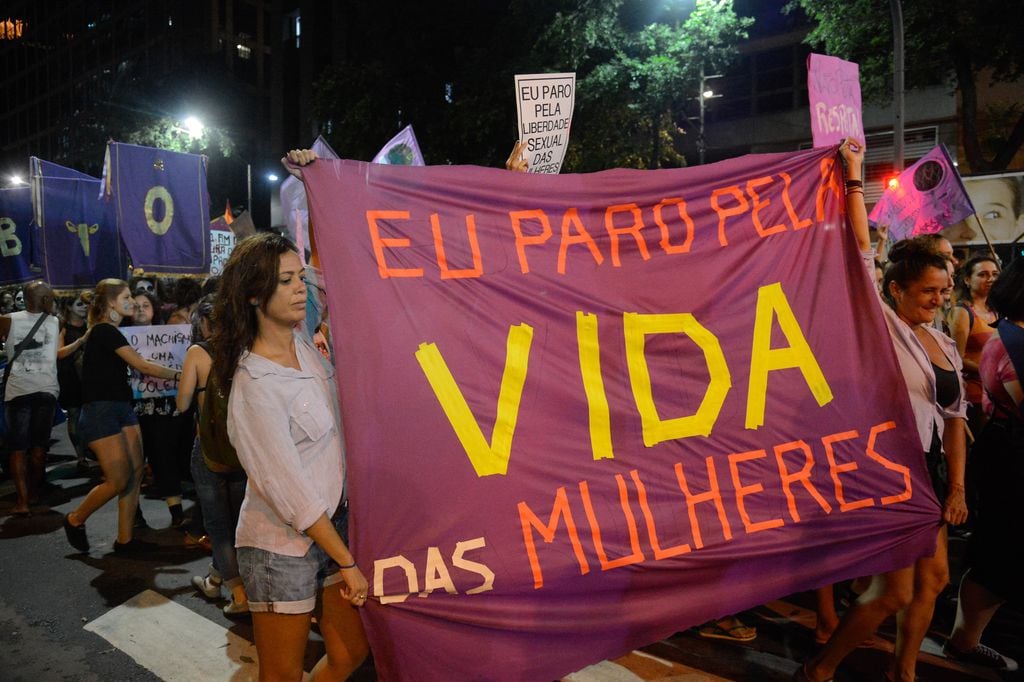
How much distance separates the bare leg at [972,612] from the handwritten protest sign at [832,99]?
2.90m

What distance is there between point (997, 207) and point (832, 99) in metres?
6.26

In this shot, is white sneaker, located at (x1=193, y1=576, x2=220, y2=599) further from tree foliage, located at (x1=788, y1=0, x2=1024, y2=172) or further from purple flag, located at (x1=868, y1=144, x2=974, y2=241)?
tree foliage, located at (x1=788, y1=0, x2=1024, y2=172)

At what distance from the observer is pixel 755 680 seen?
3.57 metres

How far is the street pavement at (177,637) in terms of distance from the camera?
370 cm

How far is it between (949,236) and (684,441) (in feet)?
29.8

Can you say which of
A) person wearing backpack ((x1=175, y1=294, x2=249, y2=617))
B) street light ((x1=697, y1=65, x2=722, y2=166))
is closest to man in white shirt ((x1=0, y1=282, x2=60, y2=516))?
person wearing backpack ((x1=175, y1=294, x2=249, y2=617))

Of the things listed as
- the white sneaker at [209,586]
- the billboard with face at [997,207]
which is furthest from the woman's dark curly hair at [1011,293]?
the billboard with face at [997,207]

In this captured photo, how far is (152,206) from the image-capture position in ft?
24.8

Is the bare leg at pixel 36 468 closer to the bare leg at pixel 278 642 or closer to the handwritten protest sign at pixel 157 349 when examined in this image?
the handwritten protest sign at pixel 157 349

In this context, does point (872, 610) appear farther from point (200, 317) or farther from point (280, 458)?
point (200, 317)

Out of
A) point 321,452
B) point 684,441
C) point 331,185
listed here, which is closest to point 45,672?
point 321,452

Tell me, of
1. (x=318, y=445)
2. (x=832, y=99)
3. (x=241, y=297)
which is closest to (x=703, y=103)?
(x=832, y=99)

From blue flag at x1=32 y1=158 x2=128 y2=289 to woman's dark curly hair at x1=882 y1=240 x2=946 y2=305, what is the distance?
800 cm

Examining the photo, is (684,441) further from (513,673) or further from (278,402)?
(278,402)
